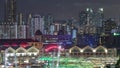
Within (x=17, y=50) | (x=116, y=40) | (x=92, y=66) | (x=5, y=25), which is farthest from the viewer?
(x=5, y=25)

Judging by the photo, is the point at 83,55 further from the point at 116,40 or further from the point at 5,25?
the point at 5,25

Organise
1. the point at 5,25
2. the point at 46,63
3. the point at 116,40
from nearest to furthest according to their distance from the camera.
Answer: the point at 46,63
the point at 116,40
the point at 5,25

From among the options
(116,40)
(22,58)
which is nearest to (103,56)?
(22,58)

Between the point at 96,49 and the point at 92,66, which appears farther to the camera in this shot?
the point at 96,49

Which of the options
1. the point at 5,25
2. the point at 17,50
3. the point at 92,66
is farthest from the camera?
the point at 5,25

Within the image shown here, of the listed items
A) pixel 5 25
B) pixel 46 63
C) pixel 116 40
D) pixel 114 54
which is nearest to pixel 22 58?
pixel 46 63

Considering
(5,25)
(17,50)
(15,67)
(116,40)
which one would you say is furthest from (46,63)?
(5,25)

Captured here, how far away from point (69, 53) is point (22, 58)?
3.77m

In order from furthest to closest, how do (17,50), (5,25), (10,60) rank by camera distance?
(5,25) → (17,50) → (10,60)

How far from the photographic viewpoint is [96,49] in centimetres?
3609

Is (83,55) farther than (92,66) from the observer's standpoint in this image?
Yes

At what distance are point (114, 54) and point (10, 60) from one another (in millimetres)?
6953

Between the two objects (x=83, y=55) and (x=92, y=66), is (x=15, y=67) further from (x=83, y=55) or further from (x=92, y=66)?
(x=83, y=55)

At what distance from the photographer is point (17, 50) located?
34.5 m
